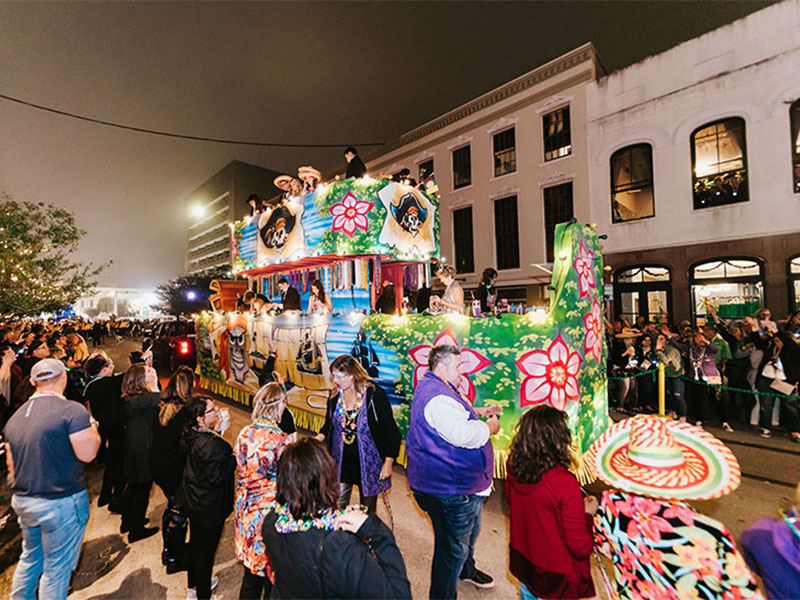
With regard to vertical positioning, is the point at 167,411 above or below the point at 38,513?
above

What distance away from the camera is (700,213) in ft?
43.9

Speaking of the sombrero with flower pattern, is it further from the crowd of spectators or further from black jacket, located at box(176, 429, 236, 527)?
the crowd of spectators

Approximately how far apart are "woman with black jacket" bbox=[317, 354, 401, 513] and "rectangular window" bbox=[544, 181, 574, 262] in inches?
603

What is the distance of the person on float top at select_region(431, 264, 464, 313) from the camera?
5508 mm

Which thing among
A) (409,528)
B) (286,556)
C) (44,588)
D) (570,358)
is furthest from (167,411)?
(570,358)

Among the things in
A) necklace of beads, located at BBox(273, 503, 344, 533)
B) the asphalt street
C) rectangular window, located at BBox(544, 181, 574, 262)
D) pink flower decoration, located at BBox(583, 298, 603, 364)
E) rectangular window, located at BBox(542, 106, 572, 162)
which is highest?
rectangular window, located at BBox(542, 106, 572, 162)

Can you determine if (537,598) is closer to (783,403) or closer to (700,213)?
(783,403)

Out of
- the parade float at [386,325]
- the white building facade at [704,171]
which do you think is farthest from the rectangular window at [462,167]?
the parade float at [386,325]

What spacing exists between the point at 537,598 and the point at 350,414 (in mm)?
1830

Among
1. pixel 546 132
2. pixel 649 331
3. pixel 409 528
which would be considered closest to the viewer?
pixel 409 528

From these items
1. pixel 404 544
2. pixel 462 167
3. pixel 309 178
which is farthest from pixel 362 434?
pixel 462 167

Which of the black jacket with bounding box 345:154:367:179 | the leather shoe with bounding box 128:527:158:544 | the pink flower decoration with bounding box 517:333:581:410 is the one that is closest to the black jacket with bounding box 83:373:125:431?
the leather shoe with bounding box 128:527:158:544

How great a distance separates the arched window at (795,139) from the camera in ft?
38.3

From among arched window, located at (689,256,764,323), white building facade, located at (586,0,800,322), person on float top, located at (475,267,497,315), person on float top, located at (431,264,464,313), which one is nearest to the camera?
person on float top, located at (431,264,464,313)
